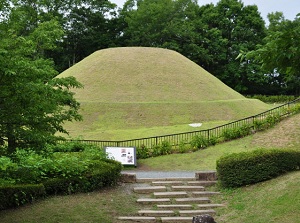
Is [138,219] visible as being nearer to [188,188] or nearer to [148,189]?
[148,189]

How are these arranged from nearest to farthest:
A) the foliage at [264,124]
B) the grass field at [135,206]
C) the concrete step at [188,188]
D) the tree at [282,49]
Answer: the tree at [282,49] < the grass field at [135,206] < the concrete step at [188,188] < the foliage at [264,124]

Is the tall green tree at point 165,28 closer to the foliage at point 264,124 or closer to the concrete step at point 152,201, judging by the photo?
the foliage at point 264,124

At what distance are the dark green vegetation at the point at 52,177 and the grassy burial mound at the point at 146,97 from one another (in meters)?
12.2

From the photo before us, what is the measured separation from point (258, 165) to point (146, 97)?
21.9 metres

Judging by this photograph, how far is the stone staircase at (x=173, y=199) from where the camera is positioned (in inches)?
364

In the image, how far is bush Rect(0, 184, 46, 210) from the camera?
8.67m

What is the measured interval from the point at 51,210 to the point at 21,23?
455cm

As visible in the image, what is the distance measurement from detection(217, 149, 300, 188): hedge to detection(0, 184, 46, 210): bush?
18.4 ft

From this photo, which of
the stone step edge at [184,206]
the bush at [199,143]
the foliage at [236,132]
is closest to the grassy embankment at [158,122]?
the stone step edge at [184,206]

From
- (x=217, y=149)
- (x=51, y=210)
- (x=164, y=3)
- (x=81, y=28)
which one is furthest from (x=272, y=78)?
(x=51, y=210)

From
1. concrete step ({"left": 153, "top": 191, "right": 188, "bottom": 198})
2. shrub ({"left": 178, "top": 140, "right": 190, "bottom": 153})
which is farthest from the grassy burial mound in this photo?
concrete step ({"left": 153, "top": 191, "right": 188, "bottom": 198})

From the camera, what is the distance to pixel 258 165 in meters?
10.9

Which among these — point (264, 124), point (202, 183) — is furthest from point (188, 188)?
point (264, 124)

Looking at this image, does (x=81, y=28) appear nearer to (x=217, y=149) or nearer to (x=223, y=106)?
(x=223, y=106)
